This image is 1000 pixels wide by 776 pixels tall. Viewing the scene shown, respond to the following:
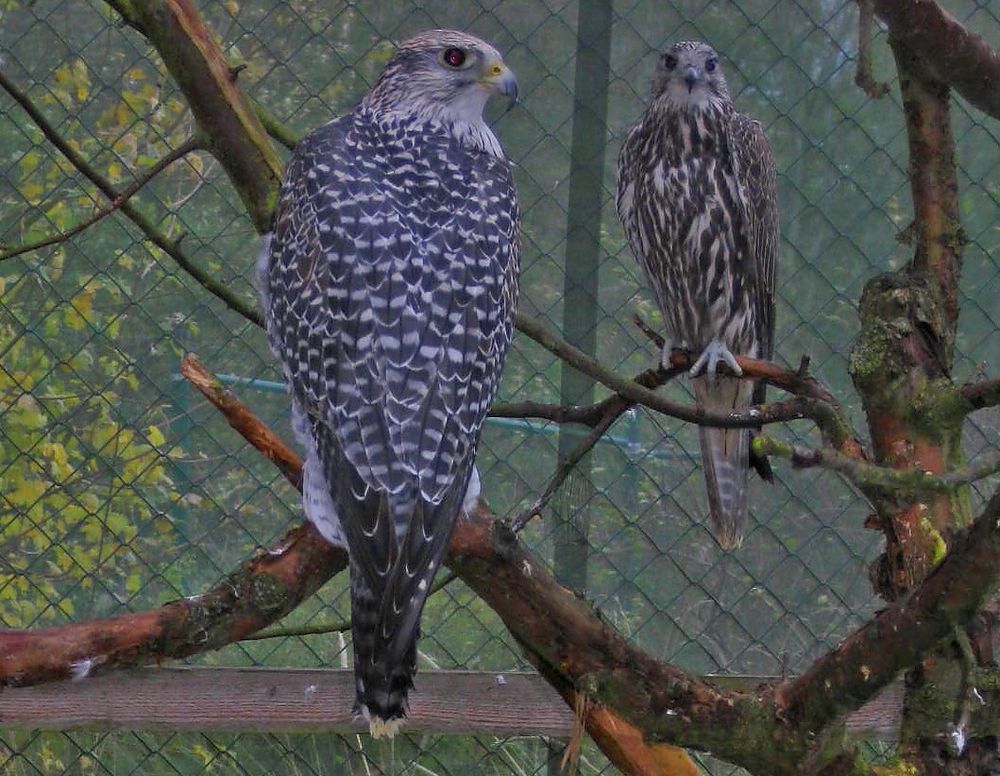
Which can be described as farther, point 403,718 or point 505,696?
point 505,696

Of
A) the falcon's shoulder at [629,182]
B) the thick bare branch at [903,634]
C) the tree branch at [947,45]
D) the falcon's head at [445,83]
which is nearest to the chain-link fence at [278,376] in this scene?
the falcon's shoulder at [629,182]

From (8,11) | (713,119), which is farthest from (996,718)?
(8,11)

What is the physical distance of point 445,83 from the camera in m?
2.66

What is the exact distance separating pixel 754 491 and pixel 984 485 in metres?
0.70

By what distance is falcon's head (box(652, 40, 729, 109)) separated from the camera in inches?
136

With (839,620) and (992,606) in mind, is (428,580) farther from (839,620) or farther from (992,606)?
(839,620)

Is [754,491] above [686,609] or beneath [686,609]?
above

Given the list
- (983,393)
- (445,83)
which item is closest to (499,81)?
(445,83)

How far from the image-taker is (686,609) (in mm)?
4305

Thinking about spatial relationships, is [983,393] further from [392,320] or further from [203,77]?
[203,77]

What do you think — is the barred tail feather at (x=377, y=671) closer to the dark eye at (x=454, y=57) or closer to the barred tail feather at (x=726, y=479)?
the dark eye at (x=454, y=57)

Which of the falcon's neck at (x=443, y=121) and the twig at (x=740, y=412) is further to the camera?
the falcon's neck at (x=443, y=121)

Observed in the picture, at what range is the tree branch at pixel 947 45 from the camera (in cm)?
207

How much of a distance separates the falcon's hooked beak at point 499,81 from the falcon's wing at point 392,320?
24cm
